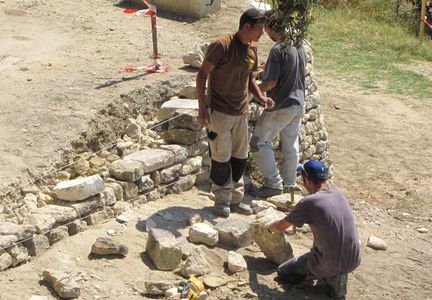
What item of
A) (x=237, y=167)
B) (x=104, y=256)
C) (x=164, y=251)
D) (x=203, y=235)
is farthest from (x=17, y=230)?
(x=237, y=167)

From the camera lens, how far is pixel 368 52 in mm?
15305

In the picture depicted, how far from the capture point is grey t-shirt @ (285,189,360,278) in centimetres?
674

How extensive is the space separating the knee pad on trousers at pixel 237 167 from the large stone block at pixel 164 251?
134cm

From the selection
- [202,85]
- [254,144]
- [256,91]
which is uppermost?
[202,85]

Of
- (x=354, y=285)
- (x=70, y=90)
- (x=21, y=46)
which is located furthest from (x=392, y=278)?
(x=21, y=46)

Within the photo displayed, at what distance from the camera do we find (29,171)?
24.2 ft

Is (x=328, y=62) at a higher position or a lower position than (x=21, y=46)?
lower

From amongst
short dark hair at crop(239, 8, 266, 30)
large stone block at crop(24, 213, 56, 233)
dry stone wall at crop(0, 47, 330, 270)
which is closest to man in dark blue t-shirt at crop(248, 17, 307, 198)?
dry stone wall at crop(0, 47, 330, 270)

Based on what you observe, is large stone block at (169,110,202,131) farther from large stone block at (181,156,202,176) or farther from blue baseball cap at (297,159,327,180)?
blue baseball cap at (297,159,327,180)

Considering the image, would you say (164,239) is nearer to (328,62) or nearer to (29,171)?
(29,171)

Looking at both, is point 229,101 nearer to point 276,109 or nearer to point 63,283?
point 276,109

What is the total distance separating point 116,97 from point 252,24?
2.07 metres

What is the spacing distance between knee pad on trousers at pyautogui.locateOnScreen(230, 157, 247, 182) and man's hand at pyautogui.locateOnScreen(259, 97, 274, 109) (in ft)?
2.03

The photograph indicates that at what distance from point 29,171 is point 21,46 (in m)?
3.85
